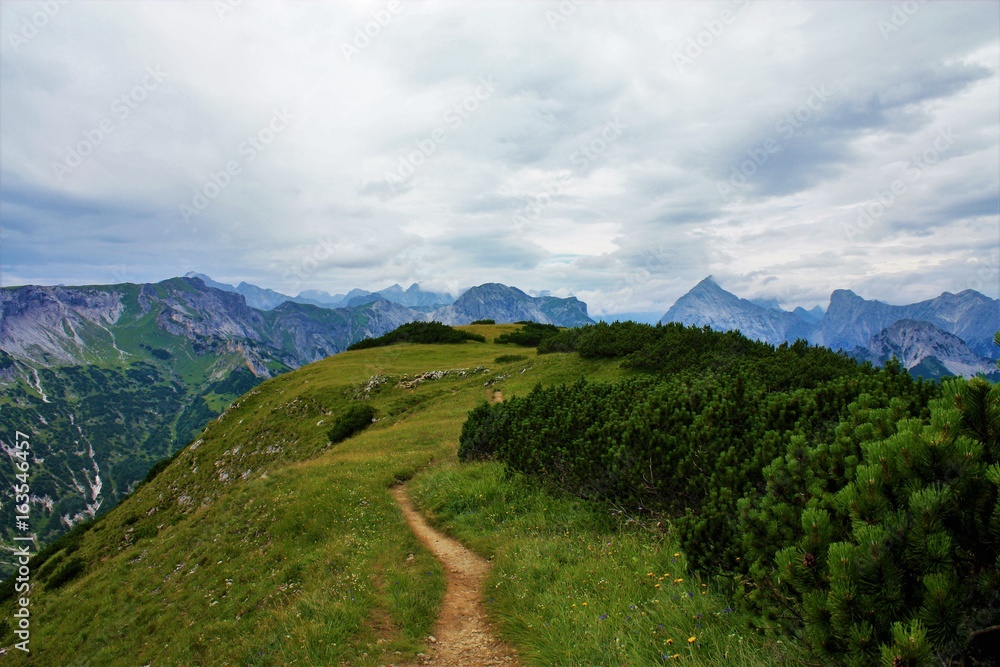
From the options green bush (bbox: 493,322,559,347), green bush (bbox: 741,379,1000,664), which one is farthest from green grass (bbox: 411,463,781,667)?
green bush (bbox: 493,322,559,347)

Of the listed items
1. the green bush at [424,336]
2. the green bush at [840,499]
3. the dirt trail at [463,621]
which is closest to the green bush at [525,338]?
the green bush at [424,336]

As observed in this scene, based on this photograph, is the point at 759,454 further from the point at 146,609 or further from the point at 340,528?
the point at 146,609

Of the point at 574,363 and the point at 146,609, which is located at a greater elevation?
the point at 574,363

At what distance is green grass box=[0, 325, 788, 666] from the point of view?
605cm

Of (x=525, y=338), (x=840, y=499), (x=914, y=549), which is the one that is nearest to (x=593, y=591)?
(x=840, y=499)

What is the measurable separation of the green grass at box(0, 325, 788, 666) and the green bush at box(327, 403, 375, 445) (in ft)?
17.0

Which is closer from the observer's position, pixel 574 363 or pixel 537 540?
pixel 537 540

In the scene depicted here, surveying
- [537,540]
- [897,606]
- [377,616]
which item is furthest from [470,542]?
[897,606]

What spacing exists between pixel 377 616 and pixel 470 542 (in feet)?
9.83

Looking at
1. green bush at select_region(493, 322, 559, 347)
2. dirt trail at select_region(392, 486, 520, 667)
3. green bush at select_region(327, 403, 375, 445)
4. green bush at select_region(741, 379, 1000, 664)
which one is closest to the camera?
green bush at select_region(741, 379, 1000, 664)

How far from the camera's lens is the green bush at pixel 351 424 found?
29.2 meters

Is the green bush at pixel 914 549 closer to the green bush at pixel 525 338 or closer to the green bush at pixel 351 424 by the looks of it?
the green bush at pixel 351 424

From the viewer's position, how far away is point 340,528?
12.5 meters

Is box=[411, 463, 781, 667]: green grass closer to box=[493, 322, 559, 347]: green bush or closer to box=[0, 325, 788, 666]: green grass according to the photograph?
box=[0, 325, 788, 666]: green grass
